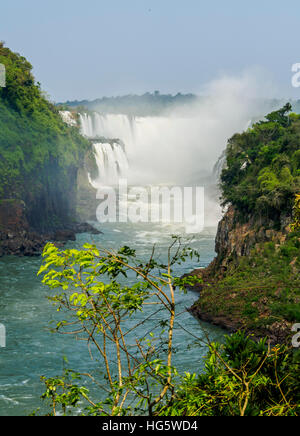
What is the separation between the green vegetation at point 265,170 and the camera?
28031 millimetres

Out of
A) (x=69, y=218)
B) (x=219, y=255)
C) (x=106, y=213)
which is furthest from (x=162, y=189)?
(x=219, y=255)

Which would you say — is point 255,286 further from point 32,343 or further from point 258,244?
point 32,343

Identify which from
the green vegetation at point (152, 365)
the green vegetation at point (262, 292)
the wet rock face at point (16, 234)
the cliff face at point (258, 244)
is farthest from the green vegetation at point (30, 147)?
the green vegetation at point (152, 365)

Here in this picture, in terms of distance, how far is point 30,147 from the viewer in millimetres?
50031

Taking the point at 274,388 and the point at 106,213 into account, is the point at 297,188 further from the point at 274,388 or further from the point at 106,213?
the point at 106,213

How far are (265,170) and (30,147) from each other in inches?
1053

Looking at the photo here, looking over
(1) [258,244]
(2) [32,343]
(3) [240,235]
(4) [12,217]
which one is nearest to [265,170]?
(3) [240,235]

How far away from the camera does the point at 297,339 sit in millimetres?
18062

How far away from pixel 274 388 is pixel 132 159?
278 ft

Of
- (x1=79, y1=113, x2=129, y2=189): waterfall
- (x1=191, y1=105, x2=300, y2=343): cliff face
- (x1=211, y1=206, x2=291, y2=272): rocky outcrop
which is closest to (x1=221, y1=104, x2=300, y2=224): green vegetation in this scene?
(x1=191, y1=105, x2=300, y2=343): cliff face

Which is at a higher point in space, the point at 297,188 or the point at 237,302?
the point at 297,188

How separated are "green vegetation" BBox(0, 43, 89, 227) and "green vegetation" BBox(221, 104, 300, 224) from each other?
20.4 meters

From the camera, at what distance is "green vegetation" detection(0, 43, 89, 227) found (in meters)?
47.0
